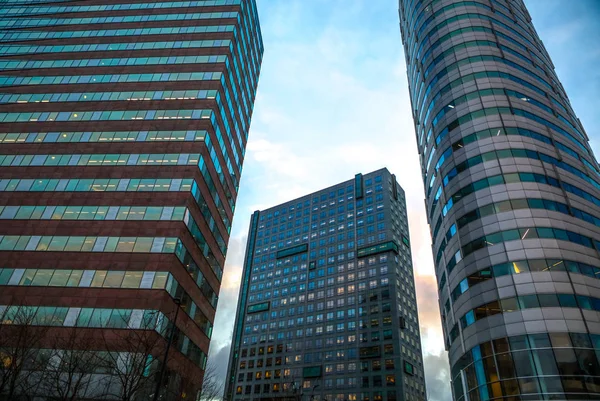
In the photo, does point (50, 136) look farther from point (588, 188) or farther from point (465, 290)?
point (588, 188)

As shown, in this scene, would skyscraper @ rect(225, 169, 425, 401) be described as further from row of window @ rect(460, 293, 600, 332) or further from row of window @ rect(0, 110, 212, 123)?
row of window @ rect(0, 110, 212, 123)

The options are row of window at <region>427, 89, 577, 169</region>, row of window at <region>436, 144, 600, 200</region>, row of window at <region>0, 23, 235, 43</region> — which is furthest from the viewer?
row of window at <region>0, 23, 235, 43</region>

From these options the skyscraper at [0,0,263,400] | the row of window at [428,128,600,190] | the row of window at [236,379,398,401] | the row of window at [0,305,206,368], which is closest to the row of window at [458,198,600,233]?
the row of window at [428,128,600,190]

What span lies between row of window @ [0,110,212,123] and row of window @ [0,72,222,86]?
6.15 meters

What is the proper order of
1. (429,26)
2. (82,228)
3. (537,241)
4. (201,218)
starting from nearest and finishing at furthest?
(537,241)
(82,228)
(201,218)
(429,26)

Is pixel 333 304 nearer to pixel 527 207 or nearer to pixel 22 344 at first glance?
pixel 527 207

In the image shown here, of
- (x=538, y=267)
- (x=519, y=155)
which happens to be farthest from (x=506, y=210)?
(x=519, y=155)

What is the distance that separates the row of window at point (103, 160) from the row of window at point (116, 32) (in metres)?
24.8

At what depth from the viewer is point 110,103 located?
55.7m

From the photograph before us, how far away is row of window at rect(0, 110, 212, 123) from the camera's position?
53472 mm

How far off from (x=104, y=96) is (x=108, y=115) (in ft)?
12.9

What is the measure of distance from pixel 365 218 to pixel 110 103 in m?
92.5

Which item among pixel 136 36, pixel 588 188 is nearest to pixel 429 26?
pixel 588 188

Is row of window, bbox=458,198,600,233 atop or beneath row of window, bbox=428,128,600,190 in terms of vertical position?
beneath
